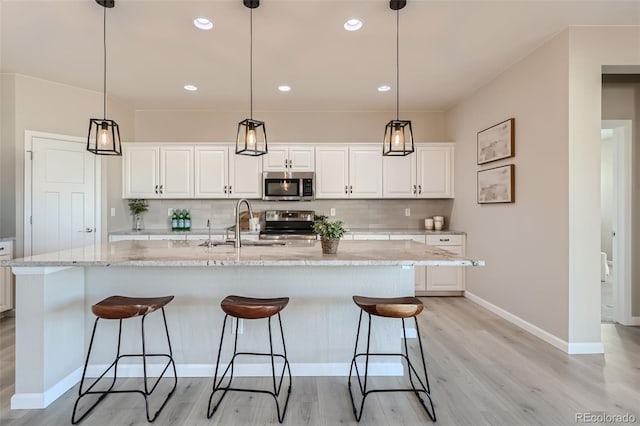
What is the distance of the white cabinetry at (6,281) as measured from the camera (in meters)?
3.50

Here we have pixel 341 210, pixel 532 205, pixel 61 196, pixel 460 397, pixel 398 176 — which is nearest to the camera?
pixel 460 397

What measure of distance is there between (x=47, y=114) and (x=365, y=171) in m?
4.02

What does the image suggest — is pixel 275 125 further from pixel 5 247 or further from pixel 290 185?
pixel 5 247

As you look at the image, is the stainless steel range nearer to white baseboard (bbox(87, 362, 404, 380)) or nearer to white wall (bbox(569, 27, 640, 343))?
white baseboard (bbox(87, 362, 404, 380))

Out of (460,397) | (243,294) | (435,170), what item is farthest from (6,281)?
(435,170)

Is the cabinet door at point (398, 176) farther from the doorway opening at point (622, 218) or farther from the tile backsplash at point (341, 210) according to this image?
the doorway opening at point (622, 218)

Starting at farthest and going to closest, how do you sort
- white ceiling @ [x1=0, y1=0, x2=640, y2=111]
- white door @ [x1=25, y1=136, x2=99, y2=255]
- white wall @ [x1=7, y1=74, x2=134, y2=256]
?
white door @ [x1=25, y1=136, x2=99, y2=255] < white wall @ [x1=7, y1=74, x2=134, y2=256] < white ceiling @ [x1=0, y1=0, x2=640, y2=111]

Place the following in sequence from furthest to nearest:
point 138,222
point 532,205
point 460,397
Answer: point 138,222
point 532,205
point 460,397

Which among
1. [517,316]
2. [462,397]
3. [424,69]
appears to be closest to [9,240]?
[462,397]

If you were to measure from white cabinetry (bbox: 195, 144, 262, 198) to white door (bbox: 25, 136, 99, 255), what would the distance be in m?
1.30

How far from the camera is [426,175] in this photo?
4.88 m

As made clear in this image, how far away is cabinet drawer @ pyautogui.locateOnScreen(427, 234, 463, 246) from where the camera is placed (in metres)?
4.55

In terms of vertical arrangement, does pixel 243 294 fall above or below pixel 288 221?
below

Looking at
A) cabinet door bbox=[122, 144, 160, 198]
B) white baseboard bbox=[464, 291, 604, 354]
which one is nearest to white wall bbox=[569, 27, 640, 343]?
white baseboard bbox=[464, 291, 604, 354]
